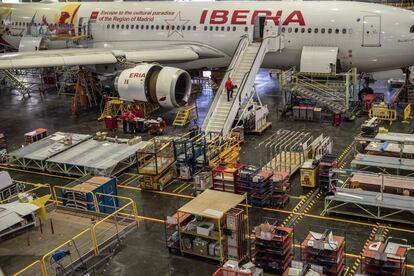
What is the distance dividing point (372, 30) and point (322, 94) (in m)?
4.00

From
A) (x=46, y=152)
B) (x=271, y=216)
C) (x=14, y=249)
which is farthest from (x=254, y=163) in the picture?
(x=14, y=249)

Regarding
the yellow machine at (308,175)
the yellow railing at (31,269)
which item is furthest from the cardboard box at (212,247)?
the yellow machine at (308,175)

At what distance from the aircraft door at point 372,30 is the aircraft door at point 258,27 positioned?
524cm

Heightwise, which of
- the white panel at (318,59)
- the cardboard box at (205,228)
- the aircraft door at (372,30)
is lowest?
the cardboard box at (205,228)

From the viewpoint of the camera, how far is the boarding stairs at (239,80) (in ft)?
75.9

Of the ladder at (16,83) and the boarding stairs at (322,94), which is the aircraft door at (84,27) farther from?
the boarding stairs at (322,94)

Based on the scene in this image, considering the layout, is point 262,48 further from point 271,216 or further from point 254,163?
point 271,216

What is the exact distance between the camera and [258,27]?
2823 centimetres

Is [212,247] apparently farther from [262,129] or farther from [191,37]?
[191,37]

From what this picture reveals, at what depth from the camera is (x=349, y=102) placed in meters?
27.3

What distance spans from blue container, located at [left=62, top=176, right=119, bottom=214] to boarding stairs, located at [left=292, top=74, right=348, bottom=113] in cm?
1310

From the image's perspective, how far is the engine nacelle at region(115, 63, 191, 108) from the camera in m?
25.4

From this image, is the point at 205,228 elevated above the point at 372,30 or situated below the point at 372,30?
below

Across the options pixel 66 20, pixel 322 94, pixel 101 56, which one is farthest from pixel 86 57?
pixel 322 94
